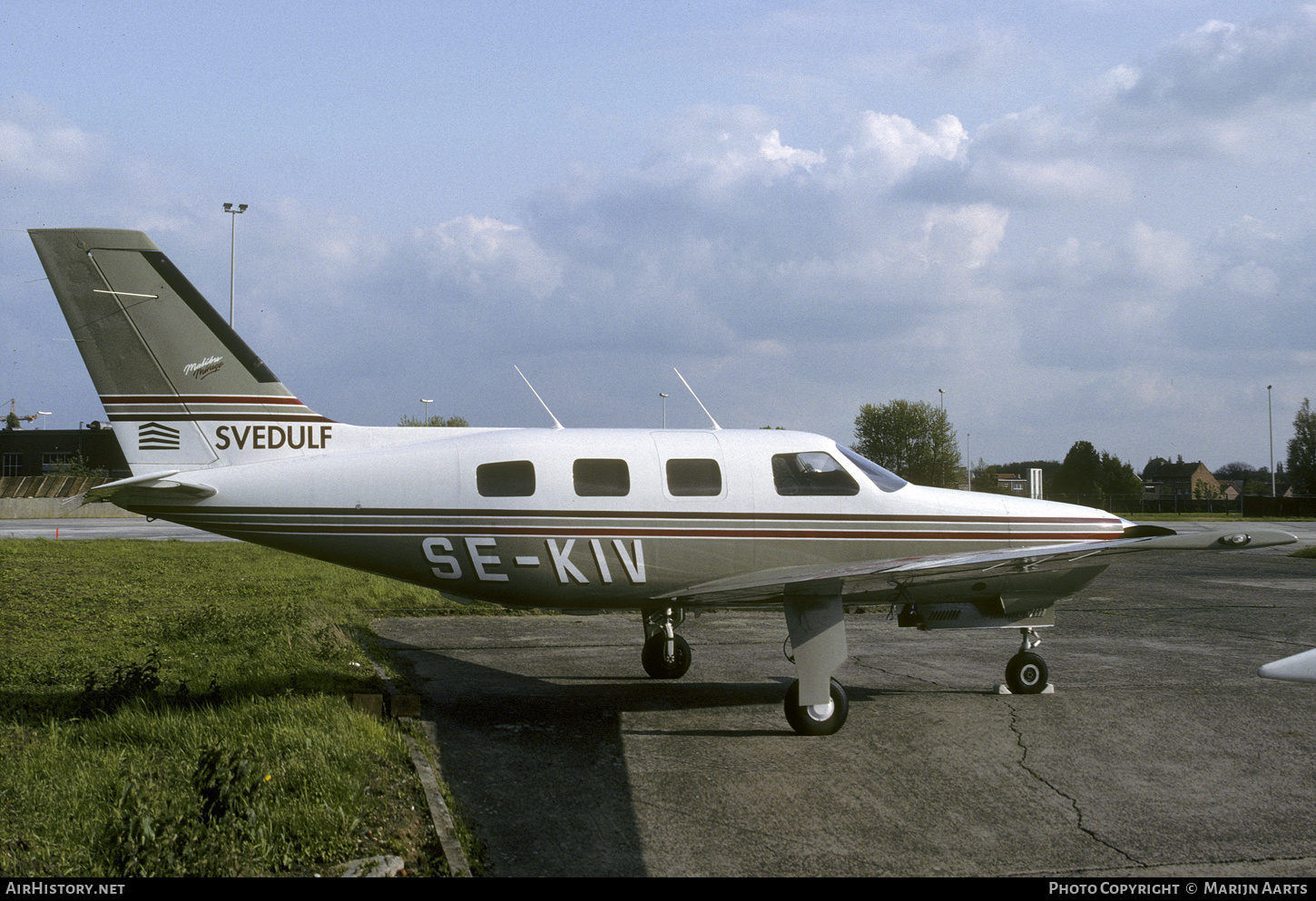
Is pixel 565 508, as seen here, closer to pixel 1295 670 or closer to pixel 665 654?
pixel 665 654

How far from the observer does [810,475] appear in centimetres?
892

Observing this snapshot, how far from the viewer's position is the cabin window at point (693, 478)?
8.57 metres

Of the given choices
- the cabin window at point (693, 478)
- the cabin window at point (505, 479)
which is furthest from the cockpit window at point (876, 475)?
the cabin window at point (505, 479)

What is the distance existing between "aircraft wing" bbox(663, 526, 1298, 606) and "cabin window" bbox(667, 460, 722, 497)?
2.89 ft

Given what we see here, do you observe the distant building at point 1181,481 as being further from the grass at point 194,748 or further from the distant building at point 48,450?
the grass at point 194,748

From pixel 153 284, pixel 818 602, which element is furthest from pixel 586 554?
pixel 153 284

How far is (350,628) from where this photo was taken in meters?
13.0

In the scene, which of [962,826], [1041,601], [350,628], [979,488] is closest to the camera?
[962,826]

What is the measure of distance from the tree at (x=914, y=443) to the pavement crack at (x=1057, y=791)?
61.2 metres

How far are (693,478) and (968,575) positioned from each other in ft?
8.96

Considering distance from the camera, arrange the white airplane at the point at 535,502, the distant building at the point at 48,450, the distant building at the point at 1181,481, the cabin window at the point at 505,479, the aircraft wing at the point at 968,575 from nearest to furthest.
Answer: the aircraft wing at the point at 968,575
the white airplane at the point at 535,502
the cabin window at the point at 505,479
the distant building at the point at 48,450
the distant building at the point at 1181,481

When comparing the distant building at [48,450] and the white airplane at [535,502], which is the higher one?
the distant building at [48,450]

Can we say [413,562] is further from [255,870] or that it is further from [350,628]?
[350,628]

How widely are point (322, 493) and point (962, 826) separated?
5.91 m
